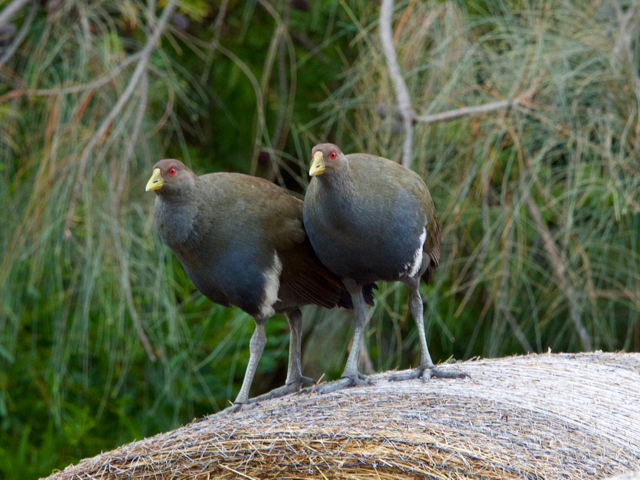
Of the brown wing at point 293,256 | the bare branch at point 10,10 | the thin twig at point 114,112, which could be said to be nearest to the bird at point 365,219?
the brown wing at point 293,256

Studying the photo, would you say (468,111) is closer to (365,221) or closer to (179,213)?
(365,221)

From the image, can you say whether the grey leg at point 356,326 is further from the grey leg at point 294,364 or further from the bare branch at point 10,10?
the bare branch at point 10,10

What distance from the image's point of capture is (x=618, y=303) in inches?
162

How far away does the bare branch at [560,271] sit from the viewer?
12.3 feet

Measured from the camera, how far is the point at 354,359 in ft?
9.89

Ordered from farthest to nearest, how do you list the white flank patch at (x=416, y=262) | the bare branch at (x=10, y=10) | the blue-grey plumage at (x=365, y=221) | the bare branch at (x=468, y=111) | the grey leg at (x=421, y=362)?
the bare branch at (x=10, y=10)
the bare branch at (x=468, y=111)
the grey leg at (x=421, y=362)
the white flank patch at (x=416, y=262)
the blue-grey plumage at (x=365, y=221)

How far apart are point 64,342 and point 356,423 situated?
2286mm

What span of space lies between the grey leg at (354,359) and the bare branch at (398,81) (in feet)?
2.33

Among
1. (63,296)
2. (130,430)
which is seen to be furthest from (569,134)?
(130,430)

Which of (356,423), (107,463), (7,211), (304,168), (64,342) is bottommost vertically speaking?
(64,342)

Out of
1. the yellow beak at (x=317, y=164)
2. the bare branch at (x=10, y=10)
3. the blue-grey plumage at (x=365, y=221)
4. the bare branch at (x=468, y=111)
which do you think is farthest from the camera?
the bare branch at (x=10, y=10)

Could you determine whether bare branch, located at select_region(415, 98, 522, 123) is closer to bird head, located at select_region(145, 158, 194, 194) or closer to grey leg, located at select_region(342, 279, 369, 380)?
grey leg, located at select_region(342, 279, 369, 380)

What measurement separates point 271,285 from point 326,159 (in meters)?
0.51

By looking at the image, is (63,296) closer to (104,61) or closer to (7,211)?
(7,211)
